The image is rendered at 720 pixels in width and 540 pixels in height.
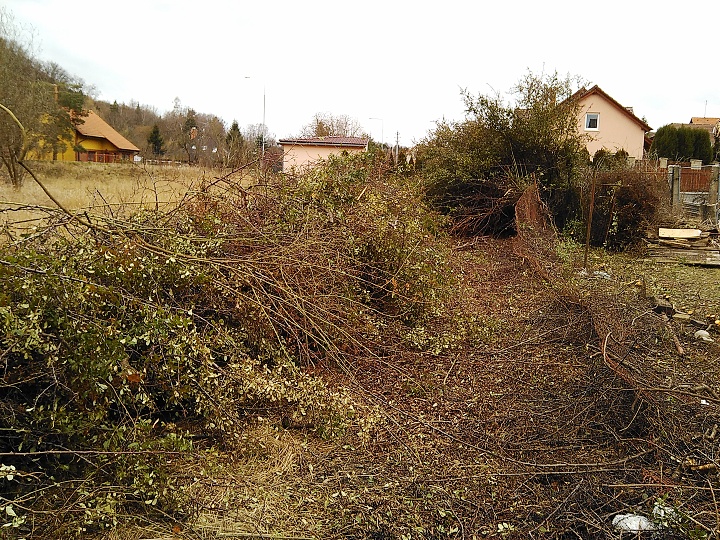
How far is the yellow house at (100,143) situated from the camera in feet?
121

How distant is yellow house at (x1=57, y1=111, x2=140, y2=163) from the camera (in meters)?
36.8

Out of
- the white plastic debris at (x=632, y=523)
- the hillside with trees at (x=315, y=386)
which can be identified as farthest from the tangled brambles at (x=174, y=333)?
the white plastic debris at (x=632, y=523)

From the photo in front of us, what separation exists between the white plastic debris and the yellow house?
37439mm

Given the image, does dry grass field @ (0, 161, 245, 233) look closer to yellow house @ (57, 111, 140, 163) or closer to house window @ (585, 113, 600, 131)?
yellow house @ (57, 111, 140, 163)

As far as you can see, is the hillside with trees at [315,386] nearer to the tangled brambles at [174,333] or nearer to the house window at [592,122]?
the tangled brambles at [174,333]

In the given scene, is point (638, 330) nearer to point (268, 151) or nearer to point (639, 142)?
point (268, 151)

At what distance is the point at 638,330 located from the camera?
17.0 feet

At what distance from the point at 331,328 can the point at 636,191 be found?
31.6 feet

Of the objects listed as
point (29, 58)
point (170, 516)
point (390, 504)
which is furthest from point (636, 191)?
point (29, 58)

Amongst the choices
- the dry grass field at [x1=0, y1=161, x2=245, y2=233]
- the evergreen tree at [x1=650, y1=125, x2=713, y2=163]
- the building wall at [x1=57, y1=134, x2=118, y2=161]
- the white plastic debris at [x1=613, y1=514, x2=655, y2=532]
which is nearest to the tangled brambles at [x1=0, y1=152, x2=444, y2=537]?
the dry grass field at [x1=0, y1=161, x2=245, y2=233]

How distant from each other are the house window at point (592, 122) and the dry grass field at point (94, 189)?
25103 mm

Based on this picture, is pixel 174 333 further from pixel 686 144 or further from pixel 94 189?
pixel 686 144

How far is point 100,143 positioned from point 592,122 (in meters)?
35.0

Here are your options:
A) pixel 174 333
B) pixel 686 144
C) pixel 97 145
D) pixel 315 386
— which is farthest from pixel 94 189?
pixel 97 145
